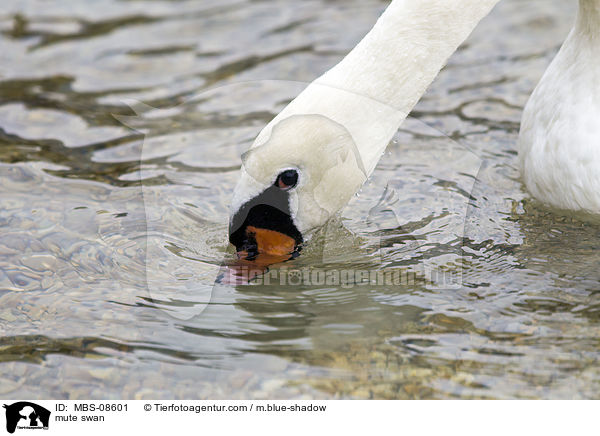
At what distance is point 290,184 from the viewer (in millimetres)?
4711

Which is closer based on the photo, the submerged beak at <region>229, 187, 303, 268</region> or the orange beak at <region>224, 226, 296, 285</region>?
the submerged beak at <region>229, 187, 303, 268</region>

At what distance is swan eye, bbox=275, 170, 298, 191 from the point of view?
4.64m

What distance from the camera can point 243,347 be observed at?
4309 millimetres

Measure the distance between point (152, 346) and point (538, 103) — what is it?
2906mm

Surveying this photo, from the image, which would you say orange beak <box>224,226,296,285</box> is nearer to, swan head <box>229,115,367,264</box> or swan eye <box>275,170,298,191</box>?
swan head <box>229,115,367,264</box>

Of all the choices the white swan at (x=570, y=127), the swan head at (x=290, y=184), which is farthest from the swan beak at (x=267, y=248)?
the white swan at (x=570, y=127)

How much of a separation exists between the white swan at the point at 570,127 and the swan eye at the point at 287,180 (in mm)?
1657

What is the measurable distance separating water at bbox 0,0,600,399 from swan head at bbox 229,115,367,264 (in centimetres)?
24

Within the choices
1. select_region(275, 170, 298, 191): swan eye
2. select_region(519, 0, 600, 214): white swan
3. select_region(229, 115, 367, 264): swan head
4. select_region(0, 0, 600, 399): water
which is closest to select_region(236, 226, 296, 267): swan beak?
select_region(229, 115, 367, 264): swan head

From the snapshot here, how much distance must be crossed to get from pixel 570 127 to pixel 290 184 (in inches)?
69.6

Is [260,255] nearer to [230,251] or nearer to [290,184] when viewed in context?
[230,251]
